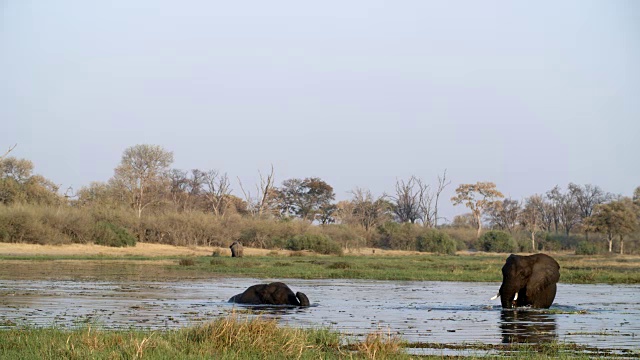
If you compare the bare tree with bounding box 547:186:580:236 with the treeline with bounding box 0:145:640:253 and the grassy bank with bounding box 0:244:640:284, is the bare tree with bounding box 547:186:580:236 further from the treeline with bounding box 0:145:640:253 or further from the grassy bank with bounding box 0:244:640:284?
the grassy bank with bounding box 0:244:640:284

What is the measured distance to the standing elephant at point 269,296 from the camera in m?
22.0

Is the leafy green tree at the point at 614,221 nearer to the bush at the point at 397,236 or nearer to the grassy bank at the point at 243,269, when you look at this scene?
the bush at the point at 397,236

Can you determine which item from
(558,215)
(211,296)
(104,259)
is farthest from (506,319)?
(558,215)

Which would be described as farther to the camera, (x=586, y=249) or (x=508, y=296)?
(x=586, y=249)

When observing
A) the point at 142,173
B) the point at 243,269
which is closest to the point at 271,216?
the point at 142,173

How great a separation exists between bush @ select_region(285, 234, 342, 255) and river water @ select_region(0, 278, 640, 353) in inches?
1153

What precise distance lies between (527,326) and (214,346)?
8.01 meters

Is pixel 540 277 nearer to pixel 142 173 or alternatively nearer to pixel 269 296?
pixel 269 296

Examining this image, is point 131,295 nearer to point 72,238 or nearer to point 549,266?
point 549,266

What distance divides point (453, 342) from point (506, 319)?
193 inches

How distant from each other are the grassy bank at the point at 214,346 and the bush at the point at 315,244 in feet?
152

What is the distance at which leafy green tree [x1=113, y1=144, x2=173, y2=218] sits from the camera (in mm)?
84250

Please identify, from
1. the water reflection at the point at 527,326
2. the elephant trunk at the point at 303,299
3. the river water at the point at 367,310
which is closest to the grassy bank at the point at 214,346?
the river water at the point at 367,310

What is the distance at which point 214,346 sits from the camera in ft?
38.8
